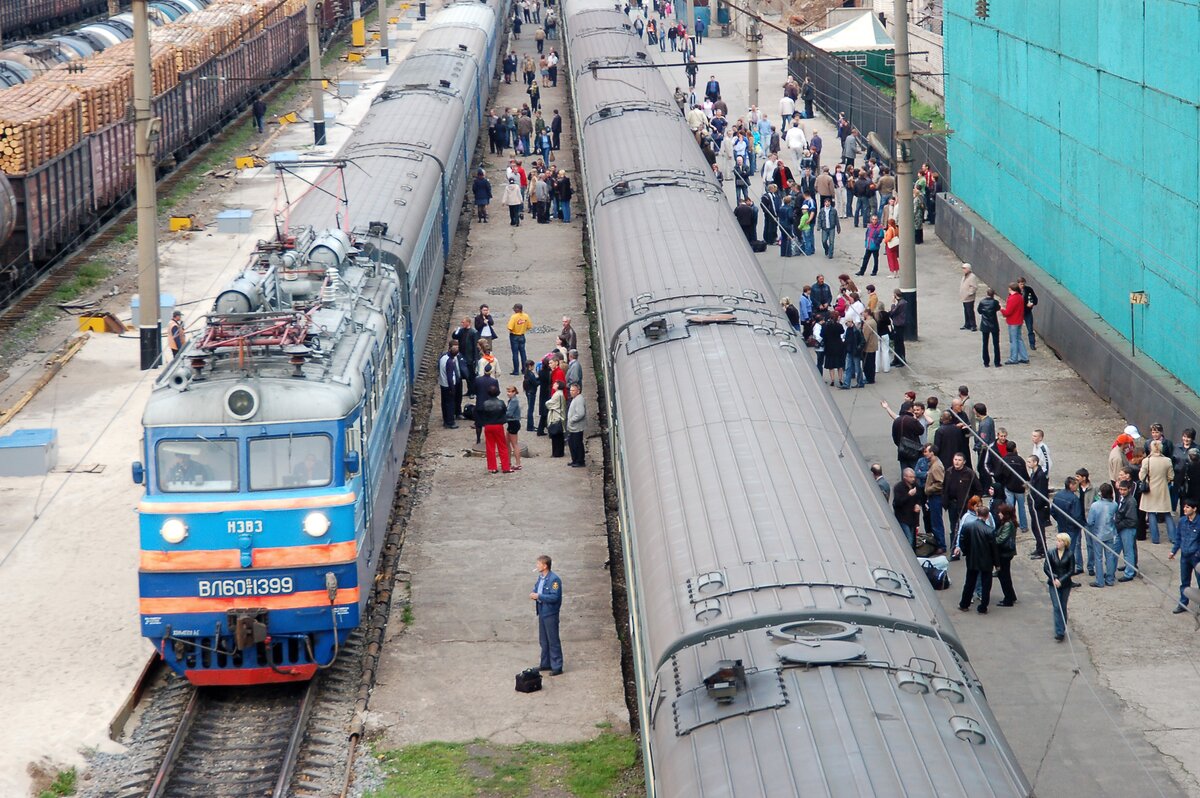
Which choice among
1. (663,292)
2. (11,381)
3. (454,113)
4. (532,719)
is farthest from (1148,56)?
(11,381)

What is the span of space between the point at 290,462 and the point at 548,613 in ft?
9.29

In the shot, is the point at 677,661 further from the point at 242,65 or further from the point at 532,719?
the point at 242,65

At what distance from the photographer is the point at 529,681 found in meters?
15.6

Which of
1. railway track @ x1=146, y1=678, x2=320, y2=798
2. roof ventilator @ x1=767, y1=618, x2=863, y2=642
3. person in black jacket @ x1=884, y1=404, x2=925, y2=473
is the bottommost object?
railway track @ x1=146, y1=678, x2=320, y2=798

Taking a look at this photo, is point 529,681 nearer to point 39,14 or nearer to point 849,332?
point 849,332

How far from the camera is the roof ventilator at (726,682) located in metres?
9.62

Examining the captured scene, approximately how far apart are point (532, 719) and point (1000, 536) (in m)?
5.21

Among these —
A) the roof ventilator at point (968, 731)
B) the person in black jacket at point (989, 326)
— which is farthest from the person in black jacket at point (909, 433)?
the roof ventilator at point (968, 731)

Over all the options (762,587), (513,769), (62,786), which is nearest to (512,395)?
(513,769)

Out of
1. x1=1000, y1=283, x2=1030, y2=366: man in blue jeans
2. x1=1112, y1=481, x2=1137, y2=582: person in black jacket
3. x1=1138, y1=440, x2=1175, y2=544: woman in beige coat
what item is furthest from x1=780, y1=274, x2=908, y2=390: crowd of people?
x1=1112, y1=481, x2=1137, y2=582: person in black jacket

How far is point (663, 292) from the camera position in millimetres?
18516

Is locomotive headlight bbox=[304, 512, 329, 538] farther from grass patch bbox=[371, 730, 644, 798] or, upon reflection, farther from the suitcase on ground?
the suitcase on ground

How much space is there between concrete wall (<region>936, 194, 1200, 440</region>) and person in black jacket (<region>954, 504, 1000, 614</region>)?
503cm

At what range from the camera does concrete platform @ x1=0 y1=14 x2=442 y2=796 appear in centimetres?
1509
